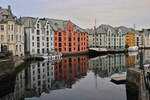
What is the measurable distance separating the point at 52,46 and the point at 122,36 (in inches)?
2394

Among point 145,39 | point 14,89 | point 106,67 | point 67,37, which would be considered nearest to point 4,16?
point 106,67

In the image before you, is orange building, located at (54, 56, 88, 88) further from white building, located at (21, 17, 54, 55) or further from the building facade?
the building facade

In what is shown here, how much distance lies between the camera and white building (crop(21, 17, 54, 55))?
71.5 m

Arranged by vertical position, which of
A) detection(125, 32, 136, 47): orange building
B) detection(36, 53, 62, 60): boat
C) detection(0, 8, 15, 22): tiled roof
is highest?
detection(0, 8, 15, 22): tiled roof

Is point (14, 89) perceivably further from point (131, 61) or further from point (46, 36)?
point (46, 36)

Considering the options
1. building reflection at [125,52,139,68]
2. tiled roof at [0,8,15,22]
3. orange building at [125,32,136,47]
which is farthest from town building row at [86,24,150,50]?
tiled roof at [0,8,15,22]

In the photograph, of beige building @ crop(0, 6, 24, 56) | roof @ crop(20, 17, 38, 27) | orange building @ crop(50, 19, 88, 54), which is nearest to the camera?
beige building @ crop(0, 6, 24, 56)

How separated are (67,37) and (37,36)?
1791 centimetres

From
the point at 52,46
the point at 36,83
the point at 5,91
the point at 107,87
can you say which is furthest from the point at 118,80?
the point at 52,46

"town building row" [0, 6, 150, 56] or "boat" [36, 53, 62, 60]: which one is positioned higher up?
"town building row" [0, 6, 150, 56]

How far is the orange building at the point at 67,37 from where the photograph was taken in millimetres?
85419

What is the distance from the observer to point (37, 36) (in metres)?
75.2

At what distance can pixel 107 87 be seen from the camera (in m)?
29.5

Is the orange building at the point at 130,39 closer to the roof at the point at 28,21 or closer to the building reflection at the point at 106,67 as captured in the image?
the building reflection at the point at 106,67
